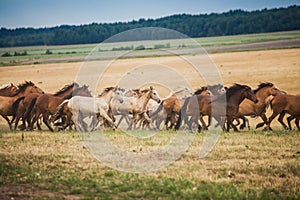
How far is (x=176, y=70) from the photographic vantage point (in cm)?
4534

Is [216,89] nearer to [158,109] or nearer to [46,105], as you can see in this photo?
[158,109]

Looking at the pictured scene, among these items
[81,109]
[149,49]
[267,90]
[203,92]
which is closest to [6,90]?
[81,109]

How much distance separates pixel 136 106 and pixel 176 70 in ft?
83.2

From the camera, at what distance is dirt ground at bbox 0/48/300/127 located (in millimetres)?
37438

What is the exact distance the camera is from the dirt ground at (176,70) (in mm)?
37438

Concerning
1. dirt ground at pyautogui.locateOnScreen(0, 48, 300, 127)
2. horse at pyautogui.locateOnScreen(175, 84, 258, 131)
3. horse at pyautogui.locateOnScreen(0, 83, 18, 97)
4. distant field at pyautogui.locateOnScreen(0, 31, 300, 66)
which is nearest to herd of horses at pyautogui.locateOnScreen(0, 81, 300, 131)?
horse at pyautogui.locateOnScreen(175, 84, 258, 131)

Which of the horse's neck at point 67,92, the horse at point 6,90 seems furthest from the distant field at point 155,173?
A: the horse at point 6,90

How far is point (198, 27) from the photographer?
112688 millimetres

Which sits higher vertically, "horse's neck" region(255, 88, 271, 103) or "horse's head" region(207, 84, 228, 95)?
"horse's head" region(207, 84, 228, 95)

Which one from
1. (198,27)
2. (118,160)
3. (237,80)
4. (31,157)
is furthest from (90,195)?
(198,27)

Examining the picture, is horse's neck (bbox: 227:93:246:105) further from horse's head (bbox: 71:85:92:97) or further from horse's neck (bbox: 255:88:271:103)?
horse's head (bbox: 71:85:92:97)

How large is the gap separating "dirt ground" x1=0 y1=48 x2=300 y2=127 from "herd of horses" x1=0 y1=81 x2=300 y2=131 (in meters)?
12.6

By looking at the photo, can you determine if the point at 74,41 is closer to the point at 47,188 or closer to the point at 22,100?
the point at 22,100

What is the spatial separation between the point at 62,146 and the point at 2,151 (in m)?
1.53
